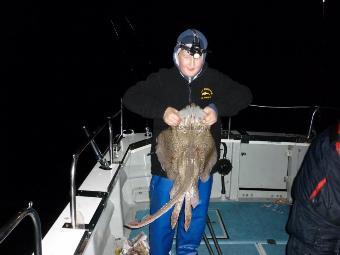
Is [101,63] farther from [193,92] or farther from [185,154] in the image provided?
[185,154]

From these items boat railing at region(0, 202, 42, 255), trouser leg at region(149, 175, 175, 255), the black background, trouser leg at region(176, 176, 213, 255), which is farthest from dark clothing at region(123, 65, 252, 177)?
boat railing at region(0, 202, 42, 255)

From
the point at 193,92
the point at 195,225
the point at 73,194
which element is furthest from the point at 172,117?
the point at 195,225

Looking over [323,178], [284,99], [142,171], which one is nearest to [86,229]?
[323,178]

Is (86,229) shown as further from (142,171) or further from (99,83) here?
(99,83)

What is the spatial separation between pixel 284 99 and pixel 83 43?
44755mm

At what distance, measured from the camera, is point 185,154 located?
267cm

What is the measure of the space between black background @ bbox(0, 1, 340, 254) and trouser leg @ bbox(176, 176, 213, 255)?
135 centimetres

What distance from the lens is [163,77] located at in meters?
2.91

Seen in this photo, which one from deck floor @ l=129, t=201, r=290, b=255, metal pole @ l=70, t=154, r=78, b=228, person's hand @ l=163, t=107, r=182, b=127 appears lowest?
deck floor @ l=129, t=201, r=290, b=255

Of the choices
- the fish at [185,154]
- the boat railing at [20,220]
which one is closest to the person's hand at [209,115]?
the fish at [185,154]

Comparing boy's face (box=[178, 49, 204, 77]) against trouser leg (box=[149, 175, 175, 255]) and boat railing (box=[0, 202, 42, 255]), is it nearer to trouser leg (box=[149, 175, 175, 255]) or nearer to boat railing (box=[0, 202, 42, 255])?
trouser leg (box=[149, 175, 175, 255])

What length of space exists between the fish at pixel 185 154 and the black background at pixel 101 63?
0.77 m

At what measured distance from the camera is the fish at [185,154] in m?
2.60

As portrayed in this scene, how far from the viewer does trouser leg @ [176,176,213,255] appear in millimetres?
3074
